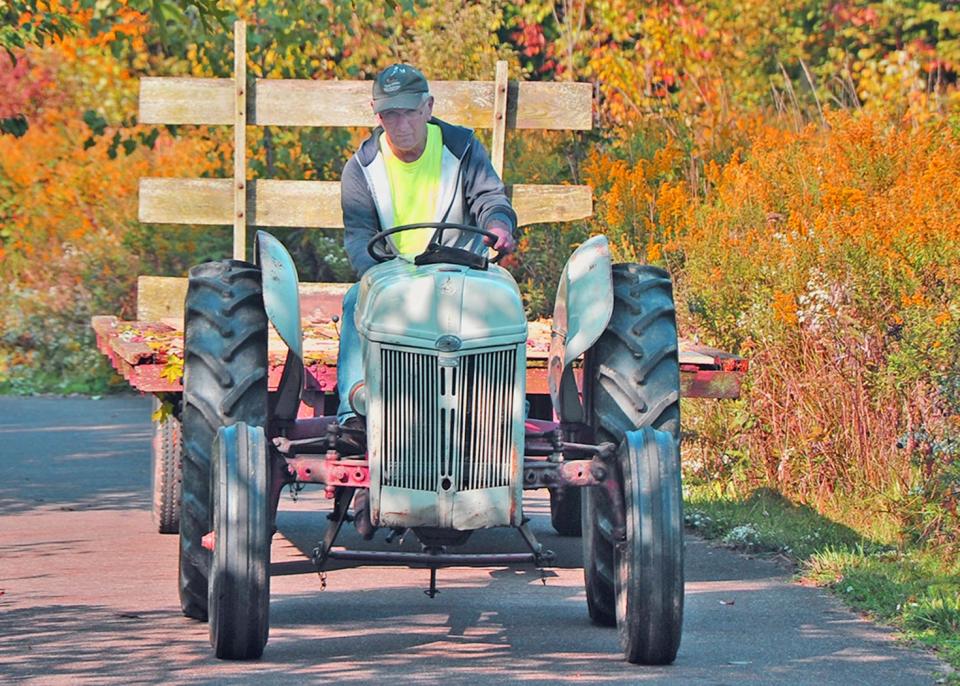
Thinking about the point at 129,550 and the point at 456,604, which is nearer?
the point at 456,604

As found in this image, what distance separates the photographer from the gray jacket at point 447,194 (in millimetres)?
7824

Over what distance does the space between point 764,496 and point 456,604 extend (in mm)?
3272

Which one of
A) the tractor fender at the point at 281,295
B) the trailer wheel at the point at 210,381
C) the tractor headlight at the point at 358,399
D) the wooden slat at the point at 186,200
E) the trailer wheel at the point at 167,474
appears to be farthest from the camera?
the wooden slat at the point at 186,200

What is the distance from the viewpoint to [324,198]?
13805 mm

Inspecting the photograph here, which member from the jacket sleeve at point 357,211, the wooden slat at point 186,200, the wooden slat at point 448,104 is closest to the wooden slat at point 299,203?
the wooden slat at point 186,200

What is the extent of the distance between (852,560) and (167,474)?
139 inches

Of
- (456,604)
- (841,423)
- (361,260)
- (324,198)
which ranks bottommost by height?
(456,604)

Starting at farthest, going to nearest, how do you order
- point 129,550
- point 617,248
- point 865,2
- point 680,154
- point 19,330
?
point 865,2
point 19,330
point 680,154
point 617,248
point 129,550

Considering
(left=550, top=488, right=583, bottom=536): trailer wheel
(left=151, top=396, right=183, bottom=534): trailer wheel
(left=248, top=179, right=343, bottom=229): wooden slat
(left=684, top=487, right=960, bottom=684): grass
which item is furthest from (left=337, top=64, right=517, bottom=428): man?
(left=248, top=179, right=343, bottom=229): wooden slat

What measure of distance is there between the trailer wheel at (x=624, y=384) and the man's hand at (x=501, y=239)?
0.45 meters

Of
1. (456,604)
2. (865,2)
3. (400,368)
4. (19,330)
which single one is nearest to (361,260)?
(400,368)

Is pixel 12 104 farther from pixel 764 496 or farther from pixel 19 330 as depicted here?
pixel 764 496

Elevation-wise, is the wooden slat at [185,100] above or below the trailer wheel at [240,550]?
above

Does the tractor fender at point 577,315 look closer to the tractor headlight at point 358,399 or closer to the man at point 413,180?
the man at point 413,180
